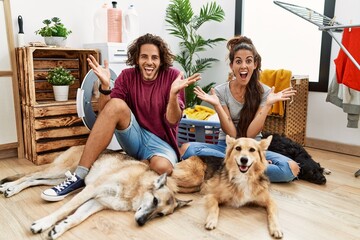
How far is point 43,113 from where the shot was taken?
275 cm

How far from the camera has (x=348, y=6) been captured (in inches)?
122

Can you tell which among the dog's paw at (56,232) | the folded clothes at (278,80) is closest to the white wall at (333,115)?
the folded clothes at (278,80)

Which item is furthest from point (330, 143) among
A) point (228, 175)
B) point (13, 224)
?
point (13, 224)

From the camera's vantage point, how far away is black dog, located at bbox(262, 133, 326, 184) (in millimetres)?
2394

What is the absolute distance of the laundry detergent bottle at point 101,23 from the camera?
10.6ft

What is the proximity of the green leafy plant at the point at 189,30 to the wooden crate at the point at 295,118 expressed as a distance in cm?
110

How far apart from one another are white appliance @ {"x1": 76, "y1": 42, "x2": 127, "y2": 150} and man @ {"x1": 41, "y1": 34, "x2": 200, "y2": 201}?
1.64 ft

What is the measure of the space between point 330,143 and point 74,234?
2.81 metres

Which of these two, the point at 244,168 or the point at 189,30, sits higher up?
the point at 189,30

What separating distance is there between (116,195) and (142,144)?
0.53 metres

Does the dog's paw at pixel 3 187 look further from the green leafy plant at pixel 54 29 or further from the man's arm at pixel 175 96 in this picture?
the green leafy plant at pixel 54 29

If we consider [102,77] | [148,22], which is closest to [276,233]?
[102,77]

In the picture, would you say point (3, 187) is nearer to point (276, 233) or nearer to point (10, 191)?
point (10, 191)

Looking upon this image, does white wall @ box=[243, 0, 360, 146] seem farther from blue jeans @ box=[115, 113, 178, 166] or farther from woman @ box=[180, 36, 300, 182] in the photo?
blue jeans @ box=[115, 113, 178, 166]
